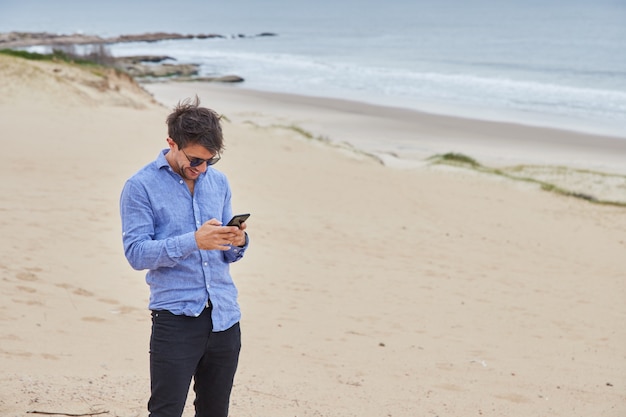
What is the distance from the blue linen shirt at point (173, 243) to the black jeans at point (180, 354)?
4 cm

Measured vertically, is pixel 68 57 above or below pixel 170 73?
above

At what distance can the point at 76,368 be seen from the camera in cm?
504

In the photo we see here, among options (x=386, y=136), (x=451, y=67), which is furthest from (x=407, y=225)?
(x=451, y=67)

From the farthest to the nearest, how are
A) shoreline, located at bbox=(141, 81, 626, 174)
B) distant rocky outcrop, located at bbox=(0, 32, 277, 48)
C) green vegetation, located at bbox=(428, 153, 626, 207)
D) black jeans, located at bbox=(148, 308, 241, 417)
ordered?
distant rocky outcrop, located at bbox=(0, 32, 277, 48), shoreline, located at bbox=(141, 81, 626, 174), green vegetation, located at bbox=(428, 153, 626, 207), black jeans, located at bbox=(148, 308, 241, 417)

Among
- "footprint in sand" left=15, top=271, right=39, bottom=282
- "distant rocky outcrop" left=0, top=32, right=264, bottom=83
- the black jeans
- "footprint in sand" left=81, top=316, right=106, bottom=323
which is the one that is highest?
the black jeans

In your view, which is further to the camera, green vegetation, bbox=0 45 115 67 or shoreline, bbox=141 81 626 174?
green vegetation, bbox=0 45 115 67

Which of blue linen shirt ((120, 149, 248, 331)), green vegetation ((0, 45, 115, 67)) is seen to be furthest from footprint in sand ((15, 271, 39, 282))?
green vegetation ((0, 45, 115, 67))

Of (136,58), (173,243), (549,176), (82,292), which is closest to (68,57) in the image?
(549,176)

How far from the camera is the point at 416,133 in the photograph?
84.0 ft

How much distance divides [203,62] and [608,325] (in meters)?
48.7

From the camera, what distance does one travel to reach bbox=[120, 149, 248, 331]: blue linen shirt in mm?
2916

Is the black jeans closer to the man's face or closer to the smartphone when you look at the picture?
the smartphone

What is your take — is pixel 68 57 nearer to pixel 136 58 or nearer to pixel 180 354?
pixel 136 58

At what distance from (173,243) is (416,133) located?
23213 mm
